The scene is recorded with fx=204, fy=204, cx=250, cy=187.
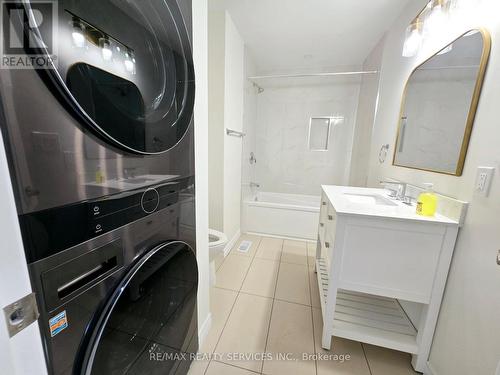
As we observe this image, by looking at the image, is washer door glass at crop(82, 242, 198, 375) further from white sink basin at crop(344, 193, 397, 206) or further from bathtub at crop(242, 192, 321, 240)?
bathtub at crop(242, 192, 321, 240)

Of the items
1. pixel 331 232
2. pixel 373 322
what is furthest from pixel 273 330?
pixel 331 232

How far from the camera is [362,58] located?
8.61 ft

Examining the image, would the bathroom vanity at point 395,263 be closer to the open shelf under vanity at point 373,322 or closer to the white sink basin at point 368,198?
the open shelf under vanity at point 373,322

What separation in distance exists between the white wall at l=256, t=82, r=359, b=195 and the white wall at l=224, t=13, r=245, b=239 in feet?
3.27

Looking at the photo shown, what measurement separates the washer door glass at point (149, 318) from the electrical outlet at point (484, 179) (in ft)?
4.13

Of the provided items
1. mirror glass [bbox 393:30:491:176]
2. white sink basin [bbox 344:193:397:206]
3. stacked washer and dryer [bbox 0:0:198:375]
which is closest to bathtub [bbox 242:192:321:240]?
white sink basin [bbox 344:193:397:206]

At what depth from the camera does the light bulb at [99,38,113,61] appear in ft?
1.59

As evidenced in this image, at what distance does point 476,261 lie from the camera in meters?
0.86

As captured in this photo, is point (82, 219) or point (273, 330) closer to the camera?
point (82, 219)

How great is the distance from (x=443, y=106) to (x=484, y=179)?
578 mm

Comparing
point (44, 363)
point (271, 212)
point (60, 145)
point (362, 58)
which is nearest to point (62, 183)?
point (60, 145)

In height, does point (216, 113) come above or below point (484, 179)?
above

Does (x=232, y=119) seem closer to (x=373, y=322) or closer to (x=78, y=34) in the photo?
(x=78, y=34)

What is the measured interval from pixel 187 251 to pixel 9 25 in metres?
0.75
